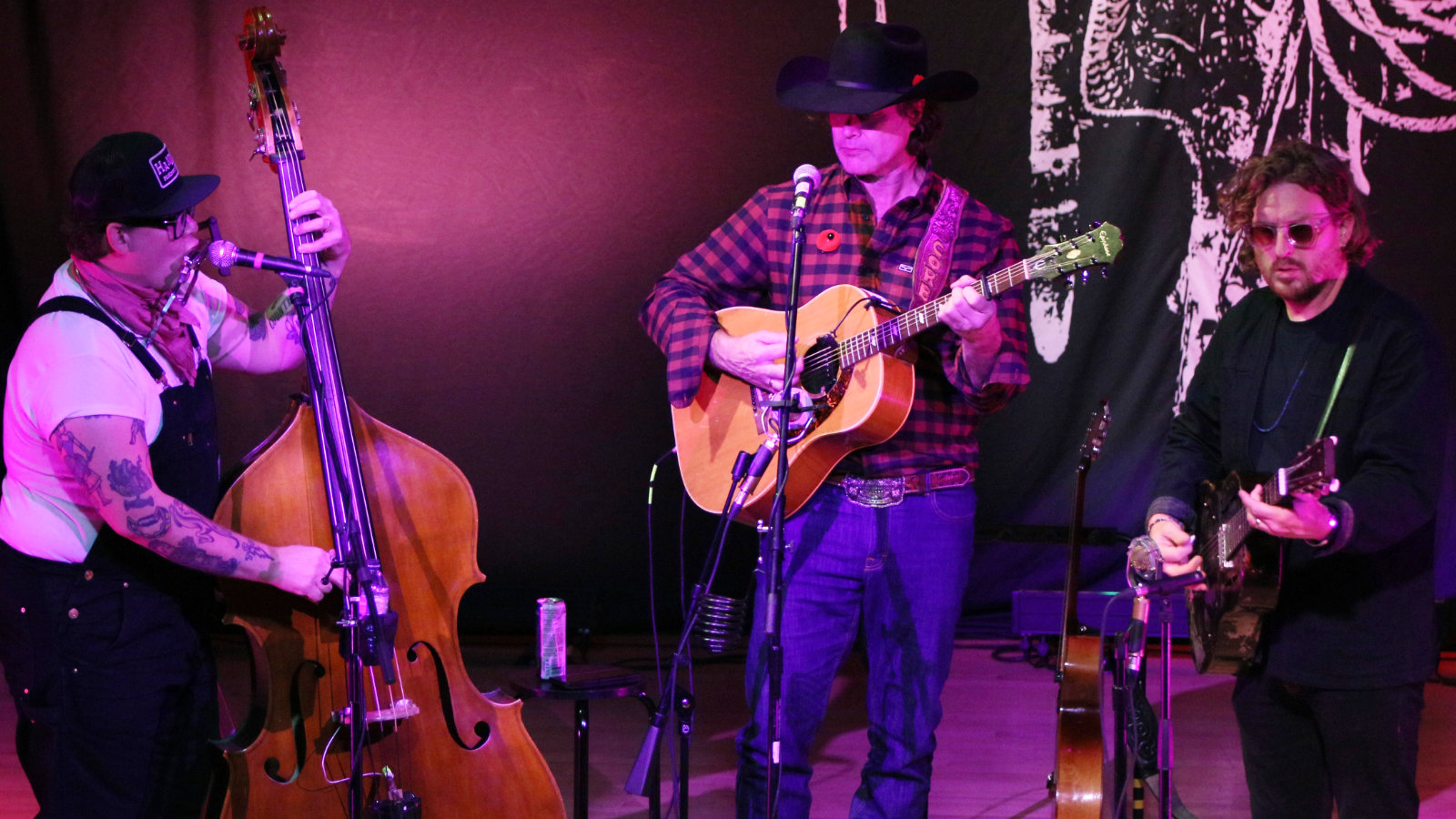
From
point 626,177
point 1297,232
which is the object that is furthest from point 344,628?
point 626,177

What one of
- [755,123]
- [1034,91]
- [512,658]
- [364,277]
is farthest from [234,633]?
[1034,91]

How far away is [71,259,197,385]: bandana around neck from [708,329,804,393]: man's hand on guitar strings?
1246 mm

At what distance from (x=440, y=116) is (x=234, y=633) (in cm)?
257

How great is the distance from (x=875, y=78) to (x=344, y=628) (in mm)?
1738

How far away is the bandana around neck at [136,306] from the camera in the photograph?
8.05ft

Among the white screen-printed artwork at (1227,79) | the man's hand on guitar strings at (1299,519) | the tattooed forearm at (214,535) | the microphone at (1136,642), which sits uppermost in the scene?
the white screen-printed artwork at (1227,79)

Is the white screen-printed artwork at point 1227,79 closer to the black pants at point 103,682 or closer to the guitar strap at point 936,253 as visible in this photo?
the guitar strap at point 936,253

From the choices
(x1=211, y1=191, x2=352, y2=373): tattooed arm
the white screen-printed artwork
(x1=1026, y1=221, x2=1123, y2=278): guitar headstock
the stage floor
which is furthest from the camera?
the white screen-printed artwork

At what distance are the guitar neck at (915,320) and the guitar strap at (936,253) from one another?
50 millimetres

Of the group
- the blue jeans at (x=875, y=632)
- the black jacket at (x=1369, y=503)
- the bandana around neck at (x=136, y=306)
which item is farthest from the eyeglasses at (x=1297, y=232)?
the bandana around neck at (x=136, y=306)

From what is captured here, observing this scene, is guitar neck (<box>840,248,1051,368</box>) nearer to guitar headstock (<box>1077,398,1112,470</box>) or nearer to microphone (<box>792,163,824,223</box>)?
microphone (<box>792,163,824,223</box>)

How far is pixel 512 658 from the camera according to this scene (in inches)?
215

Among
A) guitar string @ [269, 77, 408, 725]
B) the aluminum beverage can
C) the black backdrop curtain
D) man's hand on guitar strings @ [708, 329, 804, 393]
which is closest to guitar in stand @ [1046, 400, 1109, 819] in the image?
man's hand on guitar strings @ [708, 329, 804, 393]

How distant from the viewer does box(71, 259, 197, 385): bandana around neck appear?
2.46m
